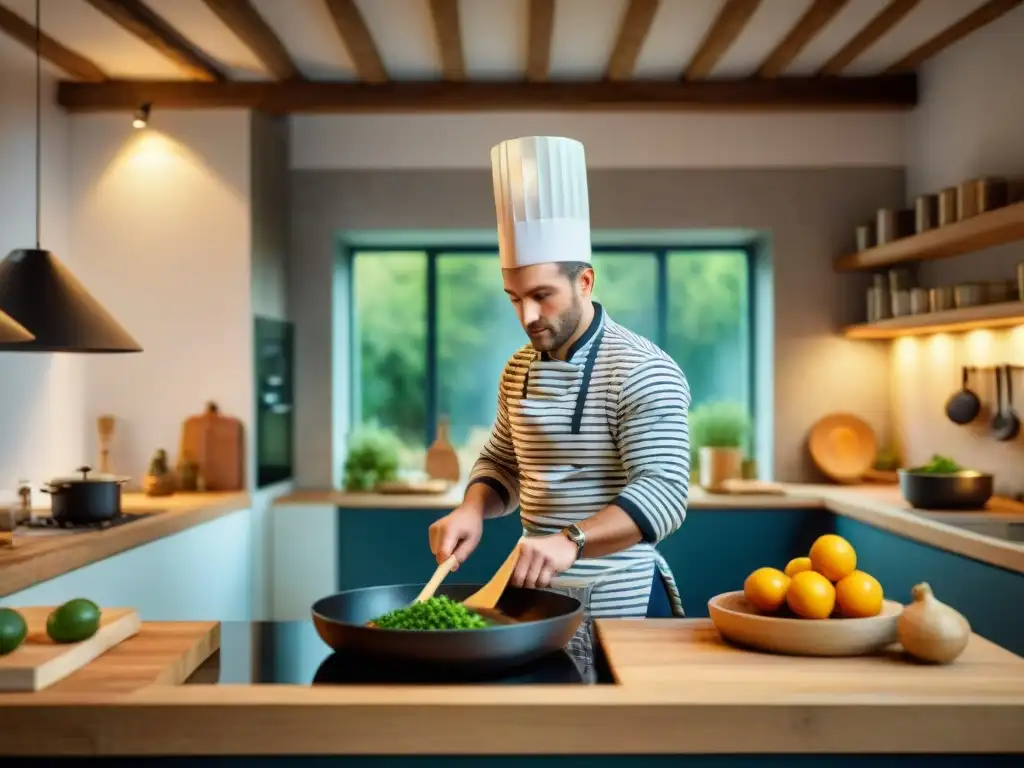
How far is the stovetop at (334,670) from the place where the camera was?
151 cm

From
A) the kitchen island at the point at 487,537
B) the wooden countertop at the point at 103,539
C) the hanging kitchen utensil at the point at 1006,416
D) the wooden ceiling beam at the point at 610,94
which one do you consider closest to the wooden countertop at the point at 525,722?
the wooden countertop at the point at 103,539

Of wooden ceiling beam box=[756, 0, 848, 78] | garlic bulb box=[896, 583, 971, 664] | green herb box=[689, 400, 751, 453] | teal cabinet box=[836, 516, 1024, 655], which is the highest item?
wooden ceiling beam box=[756, 0, 848, 78]

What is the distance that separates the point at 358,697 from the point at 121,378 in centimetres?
322

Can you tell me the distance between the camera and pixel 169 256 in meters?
4.30

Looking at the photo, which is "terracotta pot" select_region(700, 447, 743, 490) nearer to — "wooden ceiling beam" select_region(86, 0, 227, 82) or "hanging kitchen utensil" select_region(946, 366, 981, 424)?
"hanging kitchen utensil" select_region(946, 366, 981, 424)

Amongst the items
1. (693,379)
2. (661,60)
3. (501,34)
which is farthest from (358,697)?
(693,379)

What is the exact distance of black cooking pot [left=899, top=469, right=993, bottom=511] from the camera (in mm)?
3516

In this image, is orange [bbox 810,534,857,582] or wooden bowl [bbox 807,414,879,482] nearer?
orange [bbox 810,534,857,582]

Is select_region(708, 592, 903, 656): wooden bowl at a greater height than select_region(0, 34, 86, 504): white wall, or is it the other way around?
select_region(0, 34, 86, 504): white wall

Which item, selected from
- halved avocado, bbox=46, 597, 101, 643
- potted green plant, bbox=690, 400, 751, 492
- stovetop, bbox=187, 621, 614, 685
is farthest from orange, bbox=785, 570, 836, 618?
potted green plant, bbox=690, 400, 751, 492

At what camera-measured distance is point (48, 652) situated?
154 cm

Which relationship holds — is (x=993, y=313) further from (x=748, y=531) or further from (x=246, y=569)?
(x=246, y=569)

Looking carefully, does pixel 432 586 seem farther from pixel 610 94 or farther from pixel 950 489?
pixel 610 94

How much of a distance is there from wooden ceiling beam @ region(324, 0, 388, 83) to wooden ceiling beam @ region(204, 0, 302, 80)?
25 centimetres
